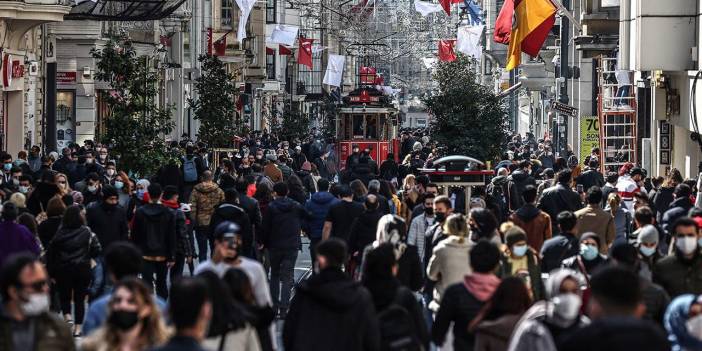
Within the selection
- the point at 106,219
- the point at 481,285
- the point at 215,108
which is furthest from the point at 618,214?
the point at 215,108

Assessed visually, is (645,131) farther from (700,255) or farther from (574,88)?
(700,255)

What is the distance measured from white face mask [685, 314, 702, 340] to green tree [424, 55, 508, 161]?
33.6 metres

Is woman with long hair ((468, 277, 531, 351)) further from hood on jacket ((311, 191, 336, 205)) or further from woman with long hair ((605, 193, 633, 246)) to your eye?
hood on jacket ((311, 191, 336, 205))

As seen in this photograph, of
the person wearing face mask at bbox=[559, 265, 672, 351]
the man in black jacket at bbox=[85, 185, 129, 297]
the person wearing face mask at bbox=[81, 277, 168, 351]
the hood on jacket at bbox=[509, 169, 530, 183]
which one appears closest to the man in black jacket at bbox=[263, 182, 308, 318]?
the man in black jacket at bbox=[85, 185, 129, 297]

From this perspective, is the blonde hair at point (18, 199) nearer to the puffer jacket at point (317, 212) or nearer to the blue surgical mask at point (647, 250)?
the puffer jacket at point (317, 212)

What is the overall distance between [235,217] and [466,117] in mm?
24986

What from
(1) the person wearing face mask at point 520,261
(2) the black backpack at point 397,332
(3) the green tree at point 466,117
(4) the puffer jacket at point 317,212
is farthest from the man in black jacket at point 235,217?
(3) the green tree at point 466,117

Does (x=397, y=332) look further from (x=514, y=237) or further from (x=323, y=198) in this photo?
(x=323, y=198)

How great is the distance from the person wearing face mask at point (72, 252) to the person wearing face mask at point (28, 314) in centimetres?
746

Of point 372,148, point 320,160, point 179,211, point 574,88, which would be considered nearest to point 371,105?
point 372,148

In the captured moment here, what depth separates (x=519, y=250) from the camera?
14000mm

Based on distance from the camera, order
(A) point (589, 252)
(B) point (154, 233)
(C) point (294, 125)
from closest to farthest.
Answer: (A) point (589, 252), (B) point (154, 233), (C) point (294, 125)

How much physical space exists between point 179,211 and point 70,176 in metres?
9.99

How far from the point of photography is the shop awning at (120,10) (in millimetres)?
39125
